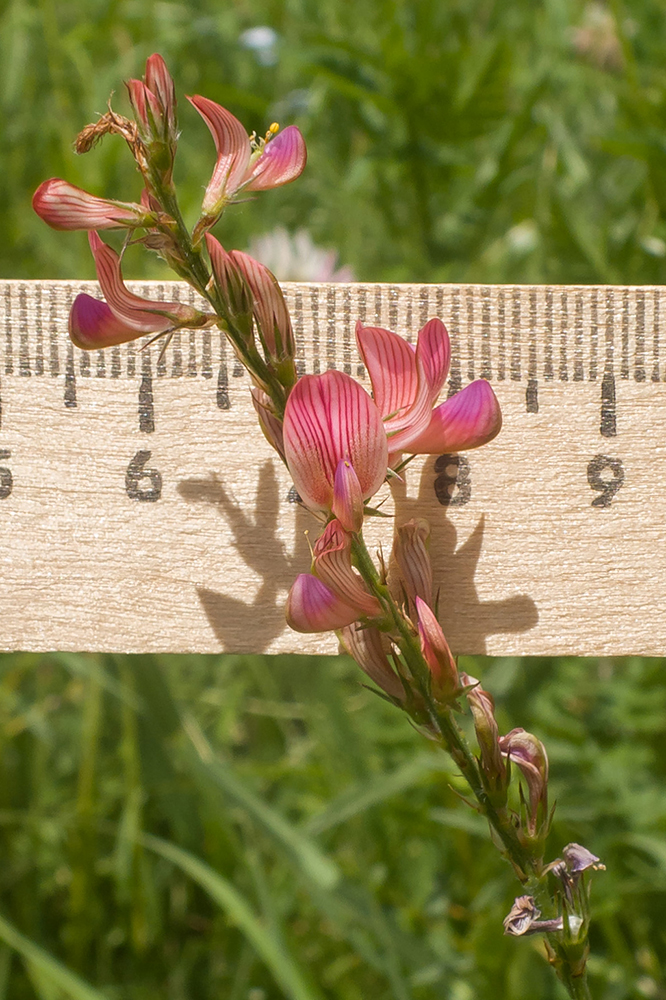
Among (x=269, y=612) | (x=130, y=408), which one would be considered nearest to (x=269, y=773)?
(x=269, y=612)

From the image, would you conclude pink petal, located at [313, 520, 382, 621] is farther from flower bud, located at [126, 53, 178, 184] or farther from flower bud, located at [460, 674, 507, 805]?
flower bud, located at [126, 53, 178, 184]

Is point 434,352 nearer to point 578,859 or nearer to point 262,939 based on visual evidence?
point 578,859

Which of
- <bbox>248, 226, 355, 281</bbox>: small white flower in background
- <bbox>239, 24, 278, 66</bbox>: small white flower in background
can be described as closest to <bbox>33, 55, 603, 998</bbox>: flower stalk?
<bbox>248, 226, 355, 281</bbox>: small white flower in background

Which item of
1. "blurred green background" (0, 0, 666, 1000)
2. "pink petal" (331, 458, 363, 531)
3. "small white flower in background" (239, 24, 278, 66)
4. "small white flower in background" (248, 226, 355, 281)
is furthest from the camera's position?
"small white flower in background" (239, 24, 278, 66)

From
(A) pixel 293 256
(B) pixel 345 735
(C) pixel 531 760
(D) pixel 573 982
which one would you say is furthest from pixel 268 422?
(A) pixel 293 256

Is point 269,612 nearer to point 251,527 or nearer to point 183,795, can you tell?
point 251,527
